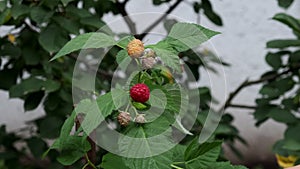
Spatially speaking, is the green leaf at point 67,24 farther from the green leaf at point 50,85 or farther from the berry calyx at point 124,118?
the berry calyx at point 124,118

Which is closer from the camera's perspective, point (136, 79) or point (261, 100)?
point (136, 79)

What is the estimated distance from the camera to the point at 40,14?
1111mm

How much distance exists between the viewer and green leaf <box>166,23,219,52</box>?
60 cm

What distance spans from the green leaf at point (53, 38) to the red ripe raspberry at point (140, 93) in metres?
0.59

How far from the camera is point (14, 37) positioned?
4.58 feet

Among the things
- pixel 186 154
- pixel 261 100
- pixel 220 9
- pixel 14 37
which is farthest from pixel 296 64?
pixel 220 9

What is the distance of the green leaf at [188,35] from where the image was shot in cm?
60

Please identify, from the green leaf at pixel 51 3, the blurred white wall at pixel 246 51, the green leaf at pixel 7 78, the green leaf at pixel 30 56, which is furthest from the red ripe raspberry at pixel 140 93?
the blurred white wall at pixel 246 51

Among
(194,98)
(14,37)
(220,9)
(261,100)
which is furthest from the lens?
(220,9)

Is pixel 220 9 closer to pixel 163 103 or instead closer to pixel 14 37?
pixel 14 37

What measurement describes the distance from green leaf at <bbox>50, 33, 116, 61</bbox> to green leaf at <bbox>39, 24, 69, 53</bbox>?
532mm

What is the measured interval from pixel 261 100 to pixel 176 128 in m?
0.95

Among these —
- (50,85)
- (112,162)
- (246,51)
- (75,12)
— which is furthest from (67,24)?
(246,51)

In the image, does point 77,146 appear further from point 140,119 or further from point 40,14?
point 40,14
